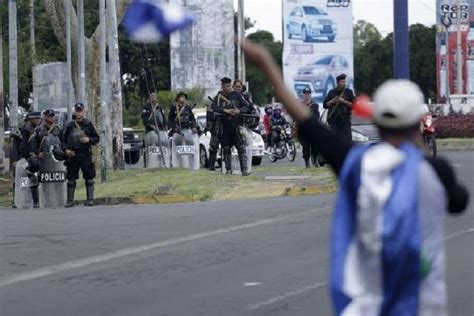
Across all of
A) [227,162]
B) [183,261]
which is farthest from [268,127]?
[183,261]

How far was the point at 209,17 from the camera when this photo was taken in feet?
177

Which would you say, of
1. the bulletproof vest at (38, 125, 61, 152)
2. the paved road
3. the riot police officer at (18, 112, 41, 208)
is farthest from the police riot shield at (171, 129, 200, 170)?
the paved road

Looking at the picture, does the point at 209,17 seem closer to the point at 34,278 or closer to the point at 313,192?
the point at 313,192

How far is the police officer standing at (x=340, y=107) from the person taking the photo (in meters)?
24.2

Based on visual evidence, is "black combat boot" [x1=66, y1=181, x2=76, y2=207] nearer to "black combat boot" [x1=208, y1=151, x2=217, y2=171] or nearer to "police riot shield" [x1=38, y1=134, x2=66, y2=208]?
"police riot shield" [x1=38, y1=134, x2=66, y2=208]

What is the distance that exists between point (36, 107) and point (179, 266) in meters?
34.8

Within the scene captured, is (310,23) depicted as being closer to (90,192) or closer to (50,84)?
(50,84)

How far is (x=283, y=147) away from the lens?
36844 mm

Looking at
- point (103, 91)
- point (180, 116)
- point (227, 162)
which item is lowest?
point (227, 162)

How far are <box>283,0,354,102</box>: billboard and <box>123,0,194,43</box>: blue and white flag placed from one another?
5048cm

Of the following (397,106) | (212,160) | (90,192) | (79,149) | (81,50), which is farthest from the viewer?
(81,50)

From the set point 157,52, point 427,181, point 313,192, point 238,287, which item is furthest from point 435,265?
point 157,52

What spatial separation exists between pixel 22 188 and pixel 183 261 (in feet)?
34.0

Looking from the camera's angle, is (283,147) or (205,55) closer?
(283,147)
